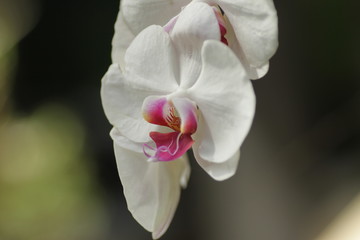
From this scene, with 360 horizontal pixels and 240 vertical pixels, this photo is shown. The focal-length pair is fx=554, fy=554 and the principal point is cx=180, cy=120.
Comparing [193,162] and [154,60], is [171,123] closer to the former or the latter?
[154,60]

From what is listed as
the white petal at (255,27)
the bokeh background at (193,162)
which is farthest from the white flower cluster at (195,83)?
the bokeh background at (193,162)

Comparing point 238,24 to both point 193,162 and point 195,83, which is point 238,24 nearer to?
point 195,83

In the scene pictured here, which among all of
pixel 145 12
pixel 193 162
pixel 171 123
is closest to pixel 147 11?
pixel 145 12

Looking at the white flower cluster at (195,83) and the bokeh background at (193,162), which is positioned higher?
the white flower cluster at (195,83)

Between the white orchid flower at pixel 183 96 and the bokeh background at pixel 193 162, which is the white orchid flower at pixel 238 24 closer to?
the white orchid flower at pixel 183 96

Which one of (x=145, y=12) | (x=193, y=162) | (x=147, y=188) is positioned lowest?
(x=193, y=162)

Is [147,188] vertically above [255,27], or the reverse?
[255,27]

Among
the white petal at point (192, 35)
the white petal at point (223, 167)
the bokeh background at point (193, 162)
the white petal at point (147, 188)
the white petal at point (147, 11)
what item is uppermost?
the white petal at point (192, 35)

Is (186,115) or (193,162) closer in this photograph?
(186,115)
